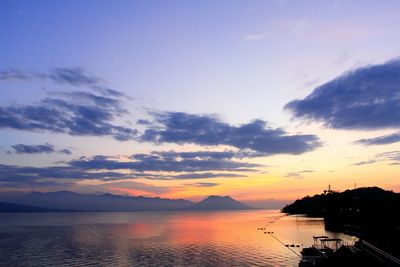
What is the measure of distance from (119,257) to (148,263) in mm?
13440

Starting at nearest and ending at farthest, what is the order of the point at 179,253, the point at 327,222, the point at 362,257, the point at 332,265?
the point at 362,257
the point at 332,265
the point at 179,253
the point at 327,222

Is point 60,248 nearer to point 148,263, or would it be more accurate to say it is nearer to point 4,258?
point 4,258

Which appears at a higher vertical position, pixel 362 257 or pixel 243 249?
pixel 362 257

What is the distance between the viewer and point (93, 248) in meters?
113

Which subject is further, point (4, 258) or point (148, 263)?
point (4, 258)

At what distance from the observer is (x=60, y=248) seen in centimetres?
11131

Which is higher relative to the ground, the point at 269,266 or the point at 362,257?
the point at 362,257

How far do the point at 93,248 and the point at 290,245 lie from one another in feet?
193

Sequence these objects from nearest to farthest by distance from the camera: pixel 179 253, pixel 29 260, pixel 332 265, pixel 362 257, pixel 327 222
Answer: pixel 362 257 < pixel 332 265 < pixel 29 260 < pixel 179 253 < pixel 327 222

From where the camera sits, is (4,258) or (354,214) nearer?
(4,258)

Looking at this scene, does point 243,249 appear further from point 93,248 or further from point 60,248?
point 60,248

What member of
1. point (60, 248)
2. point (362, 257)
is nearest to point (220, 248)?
point (60, 248)

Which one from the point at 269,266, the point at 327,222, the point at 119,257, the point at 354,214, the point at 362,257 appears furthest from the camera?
the point at 327,222

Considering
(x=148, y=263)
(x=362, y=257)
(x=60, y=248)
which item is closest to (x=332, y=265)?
(x=362, y=257)
